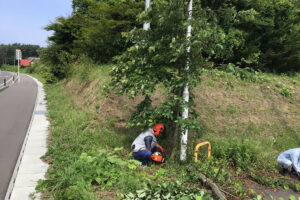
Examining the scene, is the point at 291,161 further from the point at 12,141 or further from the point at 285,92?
the point at 12,141

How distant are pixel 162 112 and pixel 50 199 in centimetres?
254

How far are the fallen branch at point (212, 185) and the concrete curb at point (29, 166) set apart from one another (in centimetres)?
288

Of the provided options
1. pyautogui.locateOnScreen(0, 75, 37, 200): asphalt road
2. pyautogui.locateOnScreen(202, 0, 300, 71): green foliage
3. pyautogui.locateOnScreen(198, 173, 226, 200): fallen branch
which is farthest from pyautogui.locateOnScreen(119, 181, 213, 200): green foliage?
pyautogui.locateOnScreen(202, 0, 300, 71): green foliage

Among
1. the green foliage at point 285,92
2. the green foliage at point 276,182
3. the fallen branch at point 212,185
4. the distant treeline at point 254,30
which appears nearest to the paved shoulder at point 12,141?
the fallen branch at point 212,185

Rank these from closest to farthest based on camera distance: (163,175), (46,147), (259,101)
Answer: (163,175) < (46,147) < (259,101)

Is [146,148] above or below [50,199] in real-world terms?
above

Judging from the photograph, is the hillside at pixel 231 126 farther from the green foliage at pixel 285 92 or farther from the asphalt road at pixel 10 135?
the asphalt road at pixel 10 135

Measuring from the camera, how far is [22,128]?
8.47m

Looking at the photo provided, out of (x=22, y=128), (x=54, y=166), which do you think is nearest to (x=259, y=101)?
(x=54, y=166)

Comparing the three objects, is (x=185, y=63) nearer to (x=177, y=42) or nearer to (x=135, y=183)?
(x=177, y=42)

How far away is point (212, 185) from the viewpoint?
4.15 metres

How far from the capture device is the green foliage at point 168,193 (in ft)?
12.2

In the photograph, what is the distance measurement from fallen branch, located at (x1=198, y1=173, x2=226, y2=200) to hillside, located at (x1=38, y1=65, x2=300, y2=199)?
227mm

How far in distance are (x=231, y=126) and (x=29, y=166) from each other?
5655 mm
